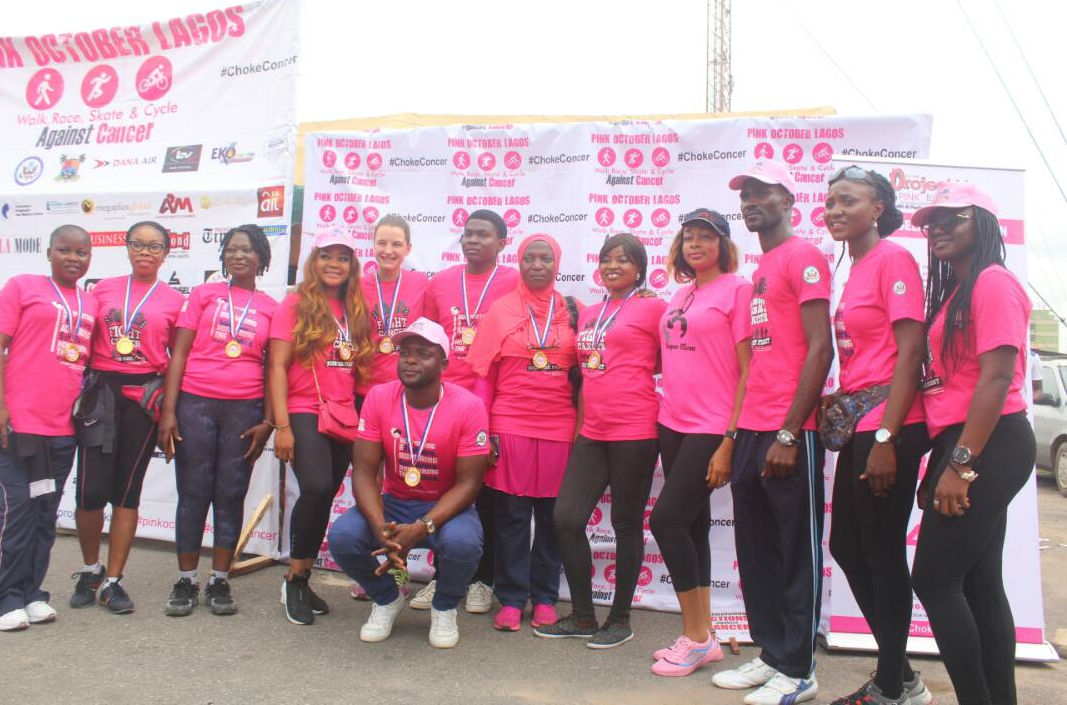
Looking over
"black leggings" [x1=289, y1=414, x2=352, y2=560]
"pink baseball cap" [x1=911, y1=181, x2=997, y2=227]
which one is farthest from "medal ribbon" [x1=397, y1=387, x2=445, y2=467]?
"pink baseball cap" [x1=911, y1=181, x2=997, y2=227]

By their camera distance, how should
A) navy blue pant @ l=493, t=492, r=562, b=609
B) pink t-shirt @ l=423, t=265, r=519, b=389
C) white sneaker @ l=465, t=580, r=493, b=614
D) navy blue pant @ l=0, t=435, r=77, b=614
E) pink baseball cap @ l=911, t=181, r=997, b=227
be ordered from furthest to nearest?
1. pink t-shirt @ l=423, t=265, r=519, b=389
2. white sneaker @ l=465, t=580, r=493, b=614
3. navy blue pant @ l=493, t=492, r=562, b=609
4. navy blue pant @ l=0, t=435, r=77, b=614
5. pink baseball cap @ l=911, t=181, r=997, b=227

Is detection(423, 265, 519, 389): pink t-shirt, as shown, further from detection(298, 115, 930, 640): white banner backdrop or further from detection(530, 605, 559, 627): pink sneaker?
detection(530, 605, 559, 627): pink sneaker

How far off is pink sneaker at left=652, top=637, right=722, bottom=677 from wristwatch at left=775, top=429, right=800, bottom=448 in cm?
116

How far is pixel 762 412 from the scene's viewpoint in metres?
3.58

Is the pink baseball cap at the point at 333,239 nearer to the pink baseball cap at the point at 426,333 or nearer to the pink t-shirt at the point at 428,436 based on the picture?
the pink baseball cap at the point at 426,333

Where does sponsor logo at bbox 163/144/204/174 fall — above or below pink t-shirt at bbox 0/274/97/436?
above

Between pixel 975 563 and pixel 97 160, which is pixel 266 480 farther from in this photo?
pixel 975 563

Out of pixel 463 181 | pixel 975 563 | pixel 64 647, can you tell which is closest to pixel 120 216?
pixel 463 181

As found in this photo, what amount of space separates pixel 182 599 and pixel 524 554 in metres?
1.83

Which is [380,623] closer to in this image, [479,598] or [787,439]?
[479,598]

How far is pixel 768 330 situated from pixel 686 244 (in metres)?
0.66

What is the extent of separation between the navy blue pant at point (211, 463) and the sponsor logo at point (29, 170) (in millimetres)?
3296

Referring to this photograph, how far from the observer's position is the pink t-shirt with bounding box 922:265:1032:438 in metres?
2.86

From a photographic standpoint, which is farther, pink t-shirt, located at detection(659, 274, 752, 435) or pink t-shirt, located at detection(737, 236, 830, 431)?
pink t-shirt, located at detection(659, 274, 752, 435)
